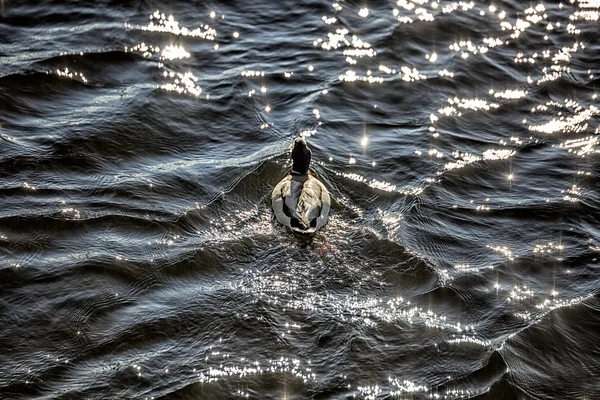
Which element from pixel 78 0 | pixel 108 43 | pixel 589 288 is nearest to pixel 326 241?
pixel 589 288

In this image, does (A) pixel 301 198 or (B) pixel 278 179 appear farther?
(B) pixel 278 179

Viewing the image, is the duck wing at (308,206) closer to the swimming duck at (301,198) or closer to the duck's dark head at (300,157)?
the swimming duck at (301,198)

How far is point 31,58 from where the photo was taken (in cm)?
1266

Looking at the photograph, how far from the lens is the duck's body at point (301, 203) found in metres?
9.70

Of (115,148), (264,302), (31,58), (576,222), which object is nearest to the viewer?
(264,302)

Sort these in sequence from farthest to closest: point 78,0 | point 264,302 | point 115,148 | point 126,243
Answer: point 78,0 < point 115,148 < point 126,243 < point 264,302

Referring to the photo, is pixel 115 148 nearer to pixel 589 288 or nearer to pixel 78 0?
pixel 78 0

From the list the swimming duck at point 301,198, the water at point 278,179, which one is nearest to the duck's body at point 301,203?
the swimming duck at point 301,198

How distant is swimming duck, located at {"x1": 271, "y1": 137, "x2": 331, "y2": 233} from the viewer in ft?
31.8

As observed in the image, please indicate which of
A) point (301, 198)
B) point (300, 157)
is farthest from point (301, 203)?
point (300, 157)

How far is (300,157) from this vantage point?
10188mm

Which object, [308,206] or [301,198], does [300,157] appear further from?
[308,206]

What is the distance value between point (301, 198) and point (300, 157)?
648mm

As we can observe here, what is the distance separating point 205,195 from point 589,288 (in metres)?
4.40
